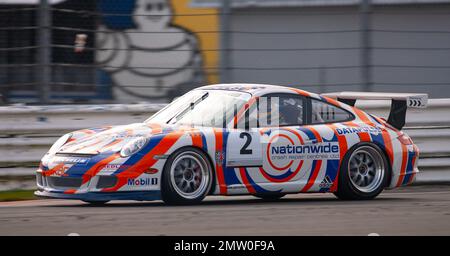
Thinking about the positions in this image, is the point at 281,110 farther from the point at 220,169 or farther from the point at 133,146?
the point at 133,146

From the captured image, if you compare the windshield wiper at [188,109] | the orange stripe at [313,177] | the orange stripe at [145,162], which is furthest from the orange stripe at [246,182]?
the windshield wiper at [188,109]

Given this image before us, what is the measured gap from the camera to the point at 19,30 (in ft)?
38.0

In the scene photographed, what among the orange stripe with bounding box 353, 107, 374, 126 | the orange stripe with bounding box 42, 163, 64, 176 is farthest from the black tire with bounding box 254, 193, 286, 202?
the orange stripe with bounding box 42, 163, 64, 176

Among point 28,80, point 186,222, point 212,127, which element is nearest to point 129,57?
point 28,80

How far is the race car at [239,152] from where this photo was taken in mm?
9188

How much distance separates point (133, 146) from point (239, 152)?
41.6 inches

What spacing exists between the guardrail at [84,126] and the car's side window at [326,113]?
69.3 inches

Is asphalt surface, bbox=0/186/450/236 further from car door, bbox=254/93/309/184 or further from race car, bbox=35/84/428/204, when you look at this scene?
car door, bbox=254/93/309/184

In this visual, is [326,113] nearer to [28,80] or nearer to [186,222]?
[186,222]

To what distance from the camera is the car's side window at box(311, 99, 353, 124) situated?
10273mm

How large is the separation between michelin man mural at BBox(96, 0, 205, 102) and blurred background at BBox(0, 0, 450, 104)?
0.04 feet
